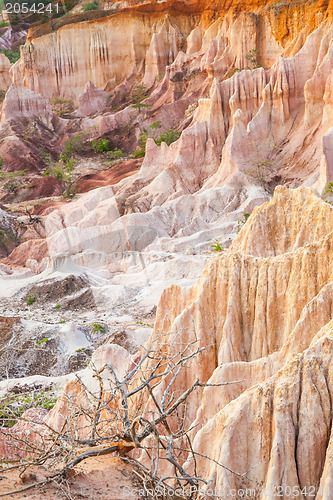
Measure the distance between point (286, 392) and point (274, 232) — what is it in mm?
5567

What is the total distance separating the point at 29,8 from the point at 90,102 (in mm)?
18098

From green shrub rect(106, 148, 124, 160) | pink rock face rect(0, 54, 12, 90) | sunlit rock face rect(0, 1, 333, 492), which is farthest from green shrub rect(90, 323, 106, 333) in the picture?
pink rock face rect(0, 54, 12, 90)

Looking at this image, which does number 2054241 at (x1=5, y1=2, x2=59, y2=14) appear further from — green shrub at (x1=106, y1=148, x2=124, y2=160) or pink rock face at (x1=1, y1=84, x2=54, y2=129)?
green shrub at (x1=106, y1=148, x2=124, y2=160)

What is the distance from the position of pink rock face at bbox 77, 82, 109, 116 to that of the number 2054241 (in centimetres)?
1087

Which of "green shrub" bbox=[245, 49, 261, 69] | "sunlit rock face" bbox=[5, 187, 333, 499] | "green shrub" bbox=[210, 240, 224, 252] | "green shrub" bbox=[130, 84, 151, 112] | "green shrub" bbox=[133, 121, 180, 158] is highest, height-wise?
"green shrub" bbox=[245, 49, 261, 69]

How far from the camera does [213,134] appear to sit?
1083 inches

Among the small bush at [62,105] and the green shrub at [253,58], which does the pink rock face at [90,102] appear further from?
the green shrub at [253,58]

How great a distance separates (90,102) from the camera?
44938 mm

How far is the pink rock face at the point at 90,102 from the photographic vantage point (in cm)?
4478

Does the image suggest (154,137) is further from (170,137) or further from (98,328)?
(98,328)

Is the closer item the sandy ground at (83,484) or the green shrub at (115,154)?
the sandy ground at (83,484)

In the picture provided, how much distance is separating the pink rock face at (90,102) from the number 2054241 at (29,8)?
10.9m

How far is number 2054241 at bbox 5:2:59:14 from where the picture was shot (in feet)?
176

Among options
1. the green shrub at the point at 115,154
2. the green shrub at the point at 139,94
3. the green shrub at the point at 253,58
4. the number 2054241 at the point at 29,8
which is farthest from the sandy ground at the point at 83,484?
the number 2054241 at the point at 29,8
